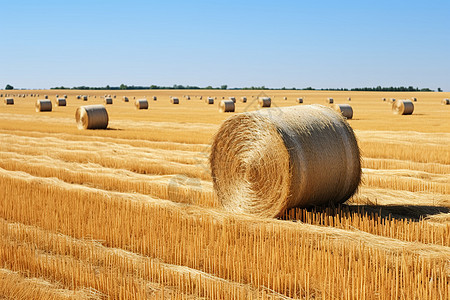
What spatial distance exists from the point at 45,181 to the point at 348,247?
7.19 metres

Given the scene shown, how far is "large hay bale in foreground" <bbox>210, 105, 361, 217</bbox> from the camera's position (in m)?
8.20

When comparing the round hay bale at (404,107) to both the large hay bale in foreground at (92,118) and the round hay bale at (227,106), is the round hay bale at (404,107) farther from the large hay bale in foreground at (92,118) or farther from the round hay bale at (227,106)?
the large hay bale in foreground at (92,118)

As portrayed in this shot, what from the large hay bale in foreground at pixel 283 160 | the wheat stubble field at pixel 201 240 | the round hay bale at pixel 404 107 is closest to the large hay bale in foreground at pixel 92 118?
the wheat stubble field at pixel 201 240

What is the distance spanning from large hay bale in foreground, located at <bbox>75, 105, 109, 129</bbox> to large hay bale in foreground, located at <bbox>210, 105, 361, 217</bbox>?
53.6ft

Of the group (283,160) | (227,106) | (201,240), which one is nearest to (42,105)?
(227,106)

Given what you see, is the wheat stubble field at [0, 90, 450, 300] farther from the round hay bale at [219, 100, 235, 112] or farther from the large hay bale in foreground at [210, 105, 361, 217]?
the round hay bale at [219, 100, 235, 112]

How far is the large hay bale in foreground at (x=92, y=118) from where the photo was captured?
24.7m

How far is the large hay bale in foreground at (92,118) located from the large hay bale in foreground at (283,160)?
16323 millimetres

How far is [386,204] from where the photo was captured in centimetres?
923

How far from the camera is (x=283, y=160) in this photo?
8.20 metres

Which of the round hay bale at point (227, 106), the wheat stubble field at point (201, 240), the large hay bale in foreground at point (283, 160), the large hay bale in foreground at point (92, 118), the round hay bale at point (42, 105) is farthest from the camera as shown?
the round hay bale at point (42, 105)

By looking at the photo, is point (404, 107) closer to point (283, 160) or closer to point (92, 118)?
point (92, 118)

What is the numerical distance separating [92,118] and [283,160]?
17896 millimetres

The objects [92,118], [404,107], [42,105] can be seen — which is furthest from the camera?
[42,105]
